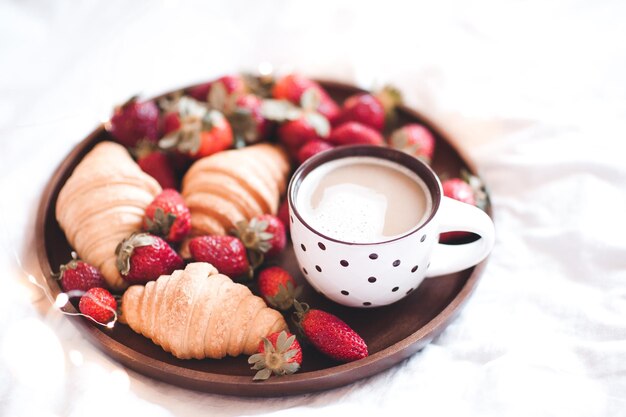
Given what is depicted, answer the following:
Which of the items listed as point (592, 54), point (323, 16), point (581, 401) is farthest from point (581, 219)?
point (323, 16)

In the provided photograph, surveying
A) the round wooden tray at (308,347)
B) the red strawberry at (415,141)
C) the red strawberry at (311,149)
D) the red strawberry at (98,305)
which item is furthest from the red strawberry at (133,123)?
the red strawberry at (415,141)

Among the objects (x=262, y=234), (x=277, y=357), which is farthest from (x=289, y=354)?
(x=262, y=234)

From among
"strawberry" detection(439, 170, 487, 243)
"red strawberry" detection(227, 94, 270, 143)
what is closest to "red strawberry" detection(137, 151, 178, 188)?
"red strawberry" detection(227, 94, 270, 143)

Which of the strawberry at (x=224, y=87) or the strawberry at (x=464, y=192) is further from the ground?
the strawberry at (x=224, y=87)

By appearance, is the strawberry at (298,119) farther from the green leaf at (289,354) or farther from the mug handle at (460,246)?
the green leaf at (289,354)

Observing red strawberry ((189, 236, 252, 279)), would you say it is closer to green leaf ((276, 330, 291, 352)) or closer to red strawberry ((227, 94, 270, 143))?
green leaf ((276, 330, 291, 352))

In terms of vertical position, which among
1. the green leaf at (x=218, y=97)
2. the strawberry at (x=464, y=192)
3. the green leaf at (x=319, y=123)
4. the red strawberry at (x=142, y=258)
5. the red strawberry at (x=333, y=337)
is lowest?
the strawberry at (x=464, y=192)

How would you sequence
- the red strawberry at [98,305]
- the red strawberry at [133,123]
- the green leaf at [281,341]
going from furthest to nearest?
the red strawberry at [133,123] → the red strawberry at [98,305] → the green leaf at [281,341]
